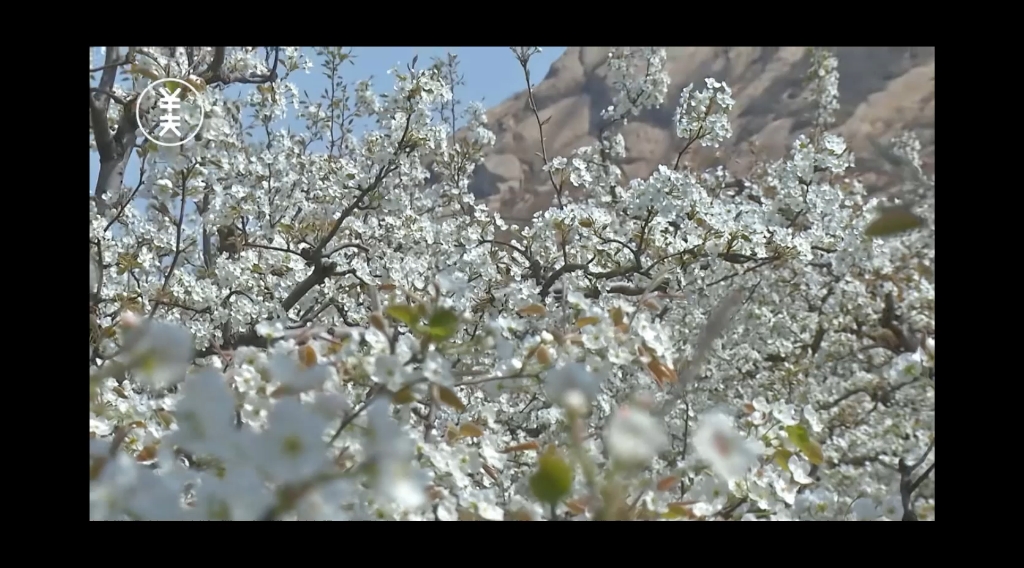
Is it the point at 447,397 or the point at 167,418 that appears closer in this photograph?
the point at 447,397

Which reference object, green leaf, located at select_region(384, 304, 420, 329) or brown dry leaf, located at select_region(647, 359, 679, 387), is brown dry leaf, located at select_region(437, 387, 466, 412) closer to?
green leaf, located at select_region(384, 304, 420, 329)

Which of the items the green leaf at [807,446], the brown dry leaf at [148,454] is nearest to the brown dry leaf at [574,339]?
the green leaf at [807,446]

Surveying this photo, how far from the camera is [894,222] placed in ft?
1.90

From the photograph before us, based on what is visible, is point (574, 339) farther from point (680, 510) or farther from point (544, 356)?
point (680, 510)

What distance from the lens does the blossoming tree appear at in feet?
2.14

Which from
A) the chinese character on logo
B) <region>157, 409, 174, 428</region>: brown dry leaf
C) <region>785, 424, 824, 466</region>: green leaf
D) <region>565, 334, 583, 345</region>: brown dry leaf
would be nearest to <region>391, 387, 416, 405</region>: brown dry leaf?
<region>565, 334, 583, 345</region>: brown dry leaf

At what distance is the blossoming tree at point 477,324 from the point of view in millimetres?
652

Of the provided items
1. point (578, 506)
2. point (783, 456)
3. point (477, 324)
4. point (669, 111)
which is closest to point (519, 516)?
point (578, 506)
